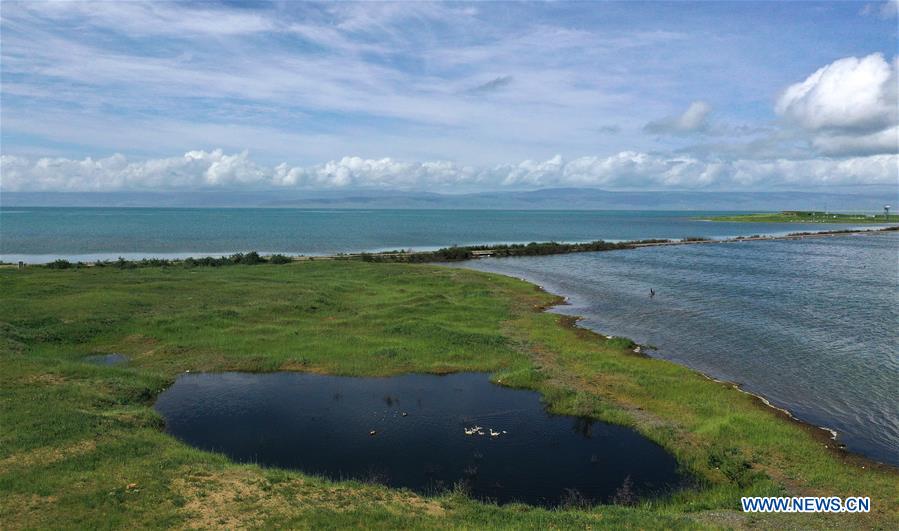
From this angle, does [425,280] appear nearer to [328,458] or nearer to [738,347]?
[738,347]

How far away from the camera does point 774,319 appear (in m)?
54.6

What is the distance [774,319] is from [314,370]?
46004 millimetres

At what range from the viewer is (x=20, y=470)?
20.1 metres

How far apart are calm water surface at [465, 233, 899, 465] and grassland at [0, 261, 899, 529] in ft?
13.2

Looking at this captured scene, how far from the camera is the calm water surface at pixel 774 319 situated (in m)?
32.7

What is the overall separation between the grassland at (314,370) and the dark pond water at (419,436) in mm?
1513

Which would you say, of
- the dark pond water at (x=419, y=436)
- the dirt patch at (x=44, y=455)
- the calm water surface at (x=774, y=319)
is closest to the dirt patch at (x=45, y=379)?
the dark pond water at (x=419, y=436)

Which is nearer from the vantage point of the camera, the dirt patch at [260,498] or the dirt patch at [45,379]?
the dirt patch at [260,498]

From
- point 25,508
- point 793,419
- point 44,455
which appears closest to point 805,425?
point 793,419

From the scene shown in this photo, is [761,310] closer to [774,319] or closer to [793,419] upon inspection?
[774,319]

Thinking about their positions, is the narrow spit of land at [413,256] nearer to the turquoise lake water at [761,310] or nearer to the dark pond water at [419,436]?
the turquoise lake water at [761,310]

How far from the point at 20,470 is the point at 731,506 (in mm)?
26934

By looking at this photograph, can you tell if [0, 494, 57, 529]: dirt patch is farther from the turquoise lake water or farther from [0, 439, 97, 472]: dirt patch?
the turquoise lake water

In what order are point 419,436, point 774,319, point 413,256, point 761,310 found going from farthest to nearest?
point 413,256, point 761,310, point 774,319, point 419,436
